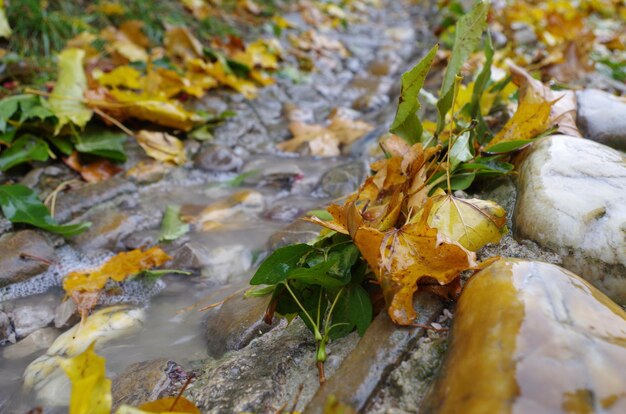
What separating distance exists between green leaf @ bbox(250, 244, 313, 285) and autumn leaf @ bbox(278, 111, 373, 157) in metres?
1.72

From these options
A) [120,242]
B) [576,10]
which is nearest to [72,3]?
[120,242]

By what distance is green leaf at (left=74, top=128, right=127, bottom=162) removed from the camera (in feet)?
7.86

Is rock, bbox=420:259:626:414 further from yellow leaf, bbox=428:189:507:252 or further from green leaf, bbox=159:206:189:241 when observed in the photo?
green leaf, bbox=159:206:189:241

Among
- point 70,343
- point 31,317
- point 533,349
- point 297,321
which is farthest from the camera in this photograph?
point 31,317

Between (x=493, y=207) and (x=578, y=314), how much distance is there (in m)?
0.45

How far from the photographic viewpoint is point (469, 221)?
120cm

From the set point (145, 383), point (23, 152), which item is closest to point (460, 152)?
point (145, 383)

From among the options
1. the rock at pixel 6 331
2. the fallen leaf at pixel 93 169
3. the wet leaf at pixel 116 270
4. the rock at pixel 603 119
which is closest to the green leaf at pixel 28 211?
the wet leaf at pixel 116 270

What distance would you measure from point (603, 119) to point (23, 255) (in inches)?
84.1

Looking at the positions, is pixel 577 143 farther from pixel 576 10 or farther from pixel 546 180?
pixel 576 10

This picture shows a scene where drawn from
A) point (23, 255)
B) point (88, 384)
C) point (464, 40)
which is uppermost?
point (464, 40)

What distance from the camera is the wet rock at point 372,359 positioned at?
90 centimetres

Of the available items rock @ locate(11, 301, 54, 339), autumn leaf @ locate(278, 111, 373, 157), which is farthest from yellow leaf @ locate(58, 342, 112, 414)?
autumn leaf @ locate(278, 111, 373, 157)

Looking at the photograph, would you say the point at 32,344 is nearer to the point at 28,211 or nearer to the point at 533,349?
the point at 28,211
